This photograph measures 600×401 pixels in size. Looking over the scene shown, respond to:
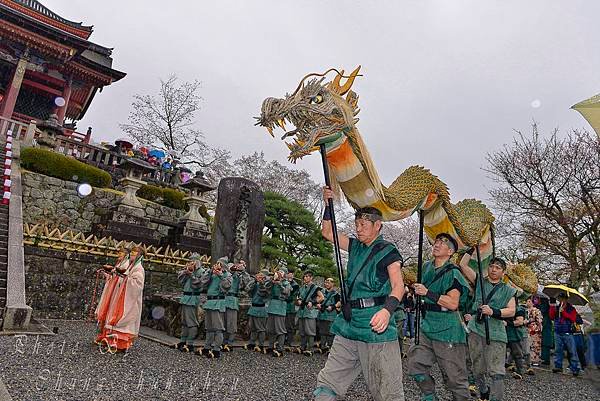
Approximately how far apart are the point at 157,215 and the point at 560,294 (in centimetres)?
1468

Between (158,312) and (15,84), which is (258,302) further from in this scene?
(15,84)

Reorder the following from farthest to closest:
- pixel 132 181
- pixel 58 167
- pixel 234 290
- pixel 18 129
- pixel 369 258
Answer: pixel 18 129
pixel 132 181
pixel 58 167
pixel 234 290
pixel 369 258

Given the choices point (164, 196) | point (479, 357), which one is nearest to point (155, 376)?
point (479, 357)

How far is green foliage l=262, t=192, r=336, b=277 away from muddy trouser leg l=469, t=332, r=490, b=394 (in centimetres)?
1373

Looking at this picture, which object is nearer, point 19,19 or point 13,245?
point 13,245

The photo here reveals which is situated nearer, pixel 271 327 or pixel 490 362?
pixel 490 362

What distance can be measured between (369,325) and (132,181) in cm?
1414

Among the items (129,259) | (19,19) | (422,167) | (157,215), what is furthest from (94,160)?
(422,167)

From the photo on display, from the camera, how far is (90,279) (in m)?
11.6

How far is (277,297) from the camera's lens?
9.58m

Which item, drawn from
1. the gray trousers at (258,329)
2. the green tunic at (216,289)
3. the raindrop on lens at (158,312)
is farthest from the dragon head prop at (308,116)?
the raindrop on lens at (158,312)

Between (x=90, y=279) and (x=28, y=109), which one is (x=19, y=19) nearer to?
(x=28, y=109)

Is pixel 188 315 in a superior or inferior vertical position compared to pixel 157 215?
inferior

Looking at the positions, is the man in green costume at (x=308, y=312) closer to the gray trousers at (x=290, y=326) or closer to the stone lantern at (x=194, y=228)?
the gray trousers at (x=290, y=326)
